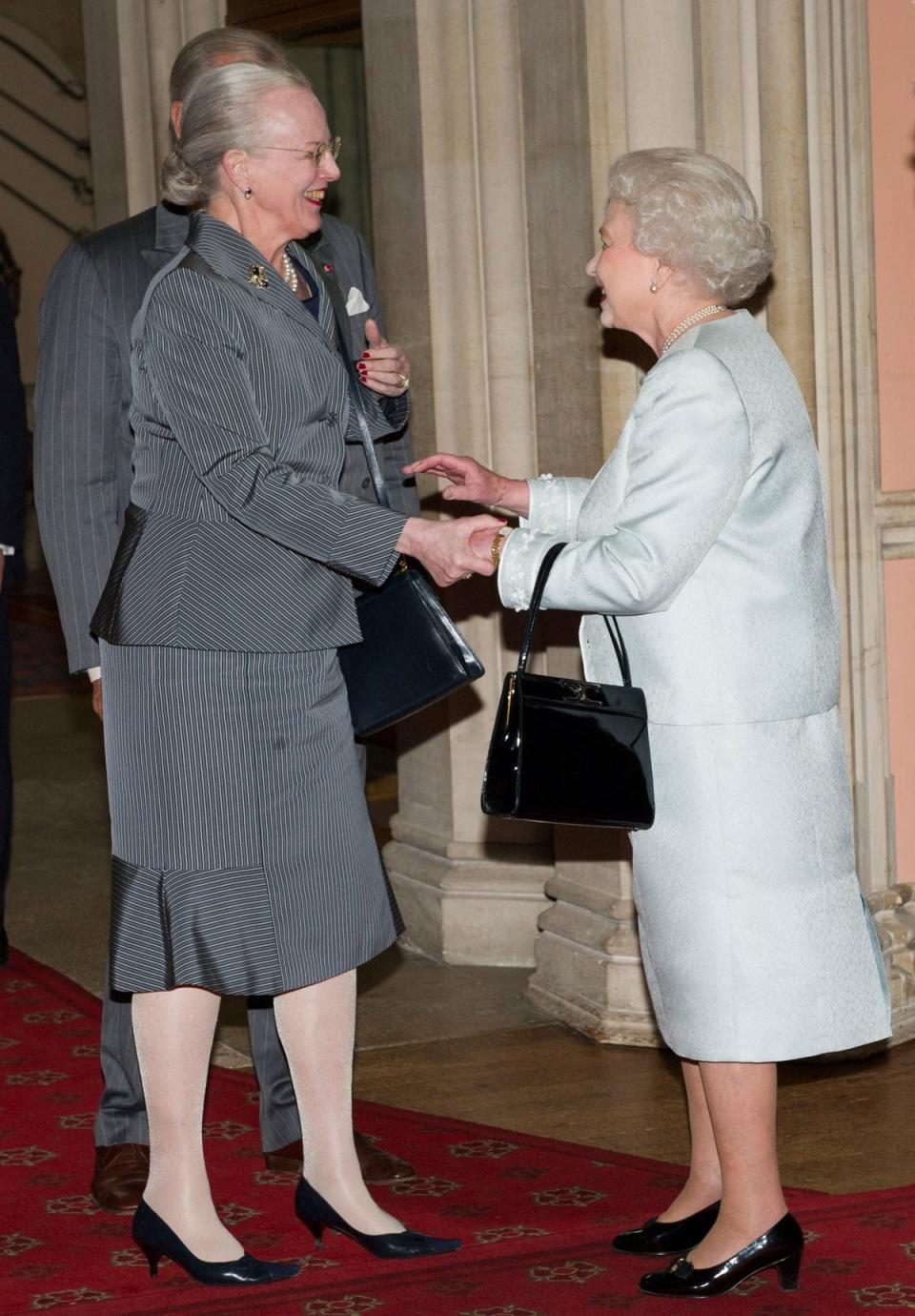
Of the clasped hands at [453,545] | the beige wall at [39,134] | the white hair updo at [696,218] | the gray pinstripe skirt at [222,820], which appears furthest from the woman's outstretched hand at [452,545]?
the beige wall at [39,134]

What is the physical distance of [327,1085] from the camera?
117 inches

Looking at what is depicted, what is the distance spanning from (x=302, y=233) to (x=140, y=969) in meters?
1.15

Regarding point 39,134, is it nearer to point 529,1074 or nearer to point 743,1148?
point 529,1074

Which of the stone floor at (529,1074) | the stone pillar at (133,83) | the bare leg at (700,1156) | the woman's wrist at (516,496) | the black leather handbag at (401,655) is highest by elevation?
the stone pillar at (133,83)

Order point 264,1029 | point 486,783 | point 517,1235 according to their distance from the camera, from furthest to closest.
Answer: point 264,1029, point 517,1235, point 486,783

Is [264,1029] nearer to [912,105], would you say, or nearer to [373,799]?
[912,105]

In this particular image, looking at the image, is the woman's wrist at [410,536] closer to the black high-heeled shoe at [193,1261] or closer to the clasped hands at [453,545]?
the clasped hands at [453,545]

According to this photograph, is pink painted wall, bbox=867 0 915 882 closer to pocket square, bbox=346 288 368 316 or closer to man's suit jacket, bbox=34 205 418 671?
pocket square, bbox=346 288 368 316

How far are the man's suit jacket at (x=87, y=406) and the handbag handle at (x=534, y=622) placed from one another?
2.51 feet

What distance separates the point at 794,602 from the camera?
2799 mm

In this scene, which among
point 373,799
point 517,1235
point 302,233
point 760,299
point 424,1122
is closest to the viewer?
point 302,233

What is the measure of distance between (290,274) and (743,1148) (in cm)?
152

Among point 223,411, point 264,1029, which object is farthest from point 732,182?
point 264,1029

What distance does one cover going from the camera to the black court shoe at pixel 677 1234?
3.05 meters
